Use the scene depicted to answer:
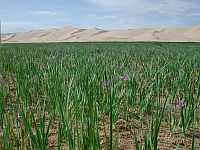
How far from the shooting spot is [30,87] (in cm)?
319

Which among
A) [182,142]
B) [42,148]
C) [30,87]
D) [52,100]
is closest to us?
[42,148]

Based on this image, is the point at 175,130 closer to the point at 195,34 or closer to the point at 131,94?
the point at 131,94

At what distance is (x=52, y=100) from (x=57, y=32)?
11059 centimetres

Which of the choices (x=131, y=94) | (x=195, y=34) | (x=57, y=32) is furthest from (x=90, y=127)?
(x=57, y=32)

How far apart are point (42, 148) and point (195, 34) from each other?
85960 millimetres

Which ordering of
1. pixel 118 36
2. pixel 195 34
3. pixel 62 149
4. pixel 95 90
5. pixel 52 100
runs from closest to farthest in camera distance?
pixel 62 149, pixel 52 100, pixel 95 90, pixel 195 34, pixel 118 36

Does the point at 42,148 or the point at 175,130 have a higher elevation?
the point at 42,148

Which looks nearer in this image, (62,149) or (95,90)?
(62,149)

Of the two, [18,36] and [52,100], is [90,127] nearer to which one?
[52,100]

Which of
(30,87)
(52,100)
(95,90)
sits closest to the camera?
(52,100)

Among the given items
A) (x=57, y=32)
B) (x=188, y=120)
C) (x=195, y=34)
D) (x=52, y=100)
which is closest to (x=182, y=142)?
(x=188, y=120)

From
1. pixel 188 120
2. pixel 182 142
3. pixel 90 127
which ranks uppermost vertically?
pixel 90 127

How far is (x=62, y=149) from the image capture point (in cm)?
205

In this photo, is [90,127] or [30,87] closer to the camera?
[90,127]
